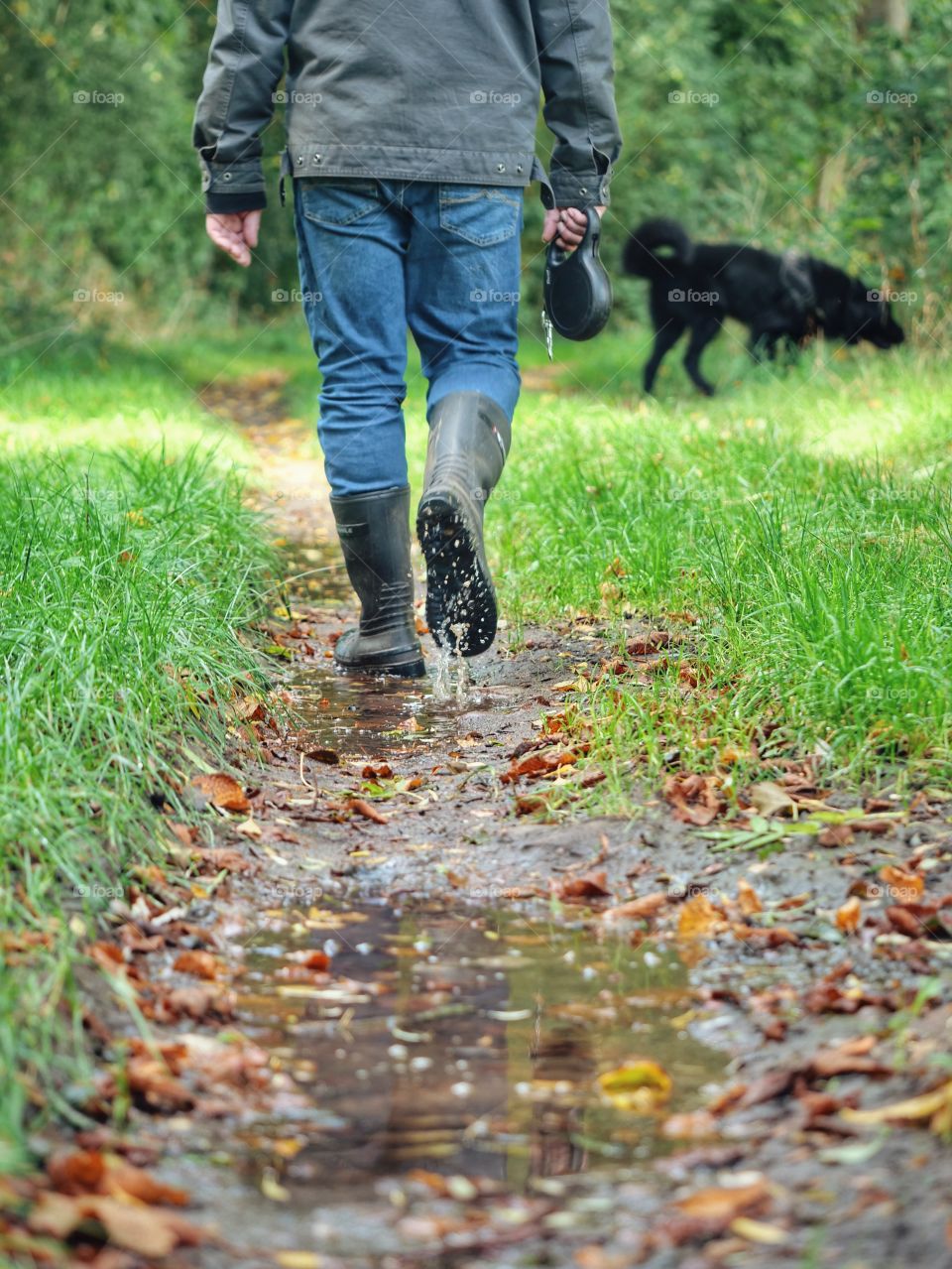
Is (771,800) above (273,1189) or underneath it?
underneath

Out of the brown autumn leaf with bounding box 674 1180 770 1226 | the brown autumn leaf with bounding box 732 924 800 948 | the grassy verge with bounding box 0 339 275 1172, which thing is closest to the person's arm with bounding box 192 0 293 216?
the grassy verge with bounding box 0 339 275 1172

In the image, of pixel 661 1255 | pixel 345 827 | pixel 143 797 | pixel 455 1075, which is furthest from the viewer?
pixel 345 827

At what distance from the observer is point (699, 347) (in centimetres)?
909

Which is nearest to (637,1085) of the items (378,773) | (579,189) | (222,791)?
(222,791)

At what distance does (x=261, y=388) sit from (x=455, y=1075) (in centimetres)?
1107

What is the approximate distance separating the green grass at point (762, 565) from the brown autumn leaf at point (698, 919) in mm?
389

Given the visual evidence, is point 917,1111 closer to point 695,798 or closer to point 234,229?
point 695,798

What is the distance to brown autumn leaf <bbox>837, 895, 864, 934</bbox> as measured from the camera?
7.50ft

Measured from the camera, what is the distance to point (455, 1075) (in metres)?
1.94

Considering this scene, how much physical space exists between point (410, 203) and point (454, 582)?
964 millimetres

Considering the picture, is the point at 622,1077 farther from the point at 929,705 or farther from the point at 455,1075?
the point at 929,705

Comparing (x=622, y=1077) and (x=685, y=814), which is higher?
(x=622, y=1077)

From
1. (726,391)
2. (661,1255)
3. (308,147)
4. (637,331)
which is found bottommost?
(637,331)

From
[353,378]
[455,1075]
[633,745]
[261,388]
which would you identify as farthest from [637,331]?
[455,1075]
